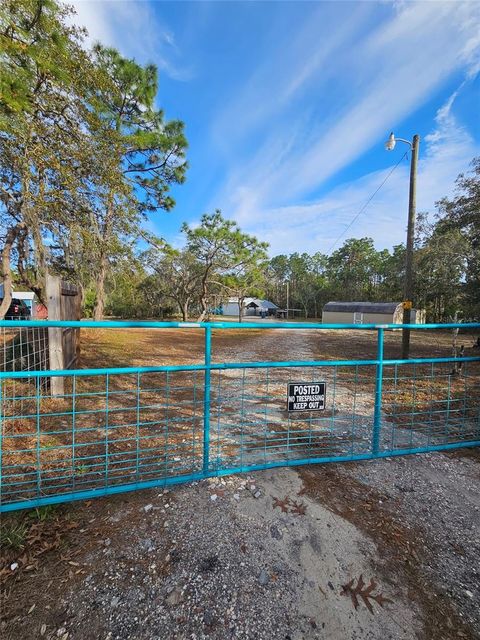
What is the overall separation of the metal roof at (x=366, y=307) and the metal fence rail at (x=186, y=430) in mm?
25269

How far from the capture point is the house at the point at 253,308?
54094 mm

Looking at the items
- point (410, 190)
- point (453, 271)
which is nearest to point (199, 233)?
point (410, 190)

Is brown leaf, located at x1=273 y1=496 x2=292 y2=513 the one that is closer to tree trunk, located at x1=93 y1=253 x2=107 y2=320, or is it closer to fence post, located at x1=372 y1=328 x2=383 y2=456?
fence post, located at x1=372 y1=328 x2=383 y2=456

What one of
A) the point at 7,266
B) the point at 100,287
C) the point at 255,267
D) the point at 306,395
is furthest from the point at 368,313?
the point at 306,395

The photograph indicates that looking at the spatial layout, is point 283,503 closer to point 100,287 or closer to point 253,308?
point 100,287

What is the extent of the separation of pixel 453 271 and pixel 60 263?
12.3 metres

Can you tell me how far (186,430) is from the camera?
365cm

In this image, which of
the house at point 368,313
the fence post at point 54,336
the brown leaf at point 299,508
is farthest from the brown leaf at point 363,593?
the house at point 368,313

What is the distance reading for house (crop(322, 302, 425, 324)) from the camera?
90.4 ft

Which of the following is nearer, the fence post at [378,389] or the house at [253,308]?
the fence post at [378,389]

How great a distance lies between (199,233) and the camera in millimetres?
14438

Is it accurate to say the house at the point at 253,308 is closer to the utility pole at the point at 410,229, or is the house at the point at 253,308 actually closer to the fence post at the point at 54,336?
the utility pole at the point at 410,229

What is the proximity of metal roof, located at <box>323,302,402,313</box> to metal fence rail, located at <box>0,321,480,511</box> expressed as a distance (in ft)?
82.9

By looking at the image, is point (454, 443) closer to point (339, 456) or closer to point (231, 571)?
point (339, 456)
